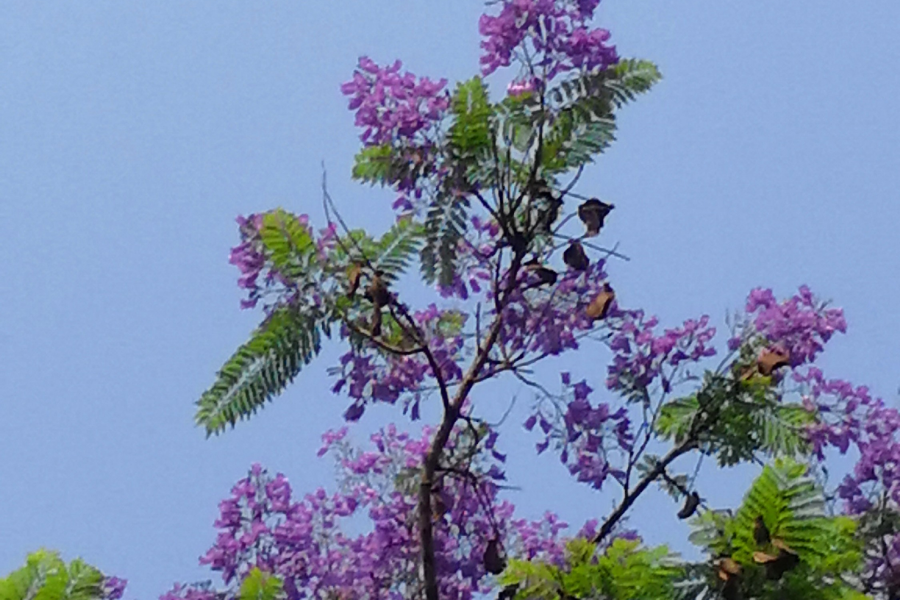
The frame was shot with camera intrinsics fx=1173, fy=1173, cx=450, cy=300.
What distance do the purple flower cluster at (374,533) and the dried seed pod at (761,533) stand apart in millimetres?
1178

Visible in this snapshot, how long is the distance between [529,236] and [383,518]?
98cm

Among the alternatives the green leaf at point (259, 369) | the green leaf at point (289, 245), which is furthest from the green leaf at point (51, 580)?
Result: the green leaf at point (289, 245)

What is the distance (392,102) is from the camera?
3.45 metres

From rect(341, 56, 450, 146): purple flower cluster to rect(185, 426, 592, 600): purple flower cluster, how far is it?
37.2 inches

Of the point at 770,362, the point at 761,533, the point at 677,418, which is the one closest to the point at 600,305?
the point at 770,362

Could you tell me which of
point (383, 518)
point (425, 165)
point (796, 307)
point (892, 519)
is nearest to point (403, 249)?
point (425, 165)

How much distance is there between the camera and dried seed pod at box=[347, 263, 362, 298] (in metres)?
3.12

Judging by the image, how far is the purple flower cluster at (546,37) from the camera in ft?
10.7

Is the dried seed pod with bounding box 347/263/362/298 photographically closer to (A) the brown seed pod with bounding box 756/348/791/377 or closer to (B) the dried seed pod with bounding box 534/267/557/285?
(B) the dried seed pod with bounding box 534/267/557/285

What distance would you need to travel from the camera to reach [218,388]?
3.32 m

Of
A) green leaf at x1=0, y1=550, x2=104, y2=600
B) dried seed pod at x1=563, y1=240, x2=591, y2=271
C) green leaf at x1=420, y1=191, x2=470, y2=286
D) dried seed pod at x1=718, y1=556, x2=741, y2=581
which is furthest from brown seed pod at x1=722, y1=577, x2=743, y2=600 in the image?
green leaf at x1=420, y1=191, x2=470, y2=286

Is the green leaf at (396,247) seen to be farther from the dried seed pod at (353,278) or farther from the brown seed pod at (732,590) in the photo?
the brown seed pod at (732,590)

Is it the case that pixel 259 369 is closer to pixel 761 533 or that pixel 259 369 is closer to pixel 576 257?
pixel 576 257

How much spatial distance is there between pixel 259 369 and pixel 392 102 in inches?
34.2
